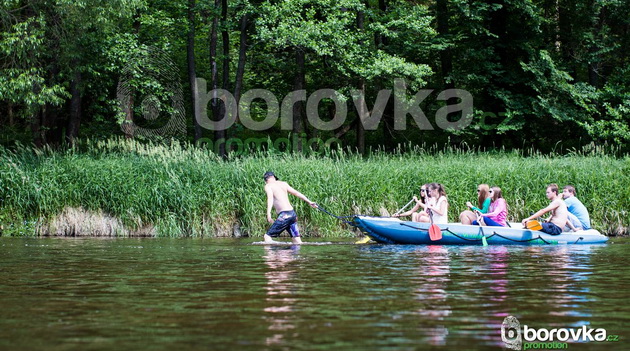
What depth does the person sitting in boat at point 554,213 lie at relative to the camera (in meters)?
13.9

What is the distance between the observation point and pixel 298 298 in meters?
6.91

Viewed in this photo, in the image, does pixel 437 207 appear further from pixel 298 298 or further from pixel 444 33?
pixel 444 33

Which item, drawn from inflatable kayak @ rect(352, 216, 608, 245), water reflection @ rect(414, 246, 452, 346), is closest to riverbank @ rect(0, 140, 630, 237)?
inflatable kayak @ rect(352, 216, 608, 245)

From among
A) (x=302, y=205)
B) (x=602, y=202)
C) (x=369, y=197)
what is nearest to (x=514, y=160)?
(x=602, y=202)

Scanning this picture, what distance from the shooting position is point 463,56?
29.0m

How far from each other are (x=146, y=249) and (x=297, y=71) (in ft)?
48.6

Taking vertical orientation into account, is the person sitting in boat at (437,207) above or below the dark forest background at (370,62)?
below
